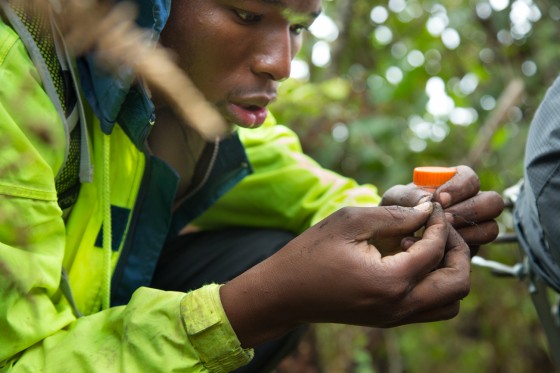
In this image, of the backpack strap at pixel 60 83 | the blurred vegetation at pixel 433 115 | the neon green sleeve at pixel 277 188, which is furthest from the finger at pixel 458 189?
the blurred vegetation at pixel 433 115

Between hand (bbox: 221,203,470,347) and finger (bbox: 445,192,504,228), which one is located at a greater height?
hand (bbox: 221,203,470,347)

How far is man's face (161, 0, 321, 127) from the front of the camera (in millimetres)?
1380

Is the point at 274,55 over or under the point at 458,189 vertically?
over

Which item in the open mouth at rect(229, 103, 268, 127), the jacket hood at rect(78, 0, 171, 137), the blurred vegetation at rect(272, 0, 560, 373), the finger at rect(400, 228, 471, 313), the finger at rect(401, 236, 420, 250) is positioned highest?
the jacket hood at rect(78, 0, 171, 137)

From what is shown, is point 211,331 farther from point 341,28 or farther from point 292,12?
point 341,28

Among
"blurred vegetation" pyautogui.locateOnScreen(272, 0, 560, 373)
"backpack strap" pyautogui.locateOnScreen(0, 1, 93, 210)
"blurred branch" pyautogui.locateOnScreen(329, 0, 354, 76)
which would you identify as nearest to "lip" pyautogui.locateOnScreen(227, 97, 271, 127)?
"backpack strap" pyautogui.locateOnScreen(0, 1, 93, 210)

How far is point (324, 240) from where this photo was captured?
1146 mm

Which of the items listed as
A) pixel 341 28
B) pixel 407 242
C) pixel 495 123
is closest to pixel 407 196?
pixel 407 242

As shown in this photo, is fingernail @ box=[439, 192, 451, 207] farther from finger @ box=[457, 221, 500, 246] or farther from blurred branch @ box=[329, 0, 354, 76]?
blurred branch @ box=[329, 0, 354, 76]

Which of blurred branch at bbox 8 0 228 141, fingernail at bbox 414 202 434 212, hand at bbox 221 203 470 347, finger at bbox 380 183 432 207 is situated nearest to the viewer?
blurred branch at bbox 8 0 228 141

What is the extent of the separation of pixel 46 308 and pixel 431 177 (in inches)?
29.5

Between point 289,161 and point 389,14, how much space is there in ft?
5.06

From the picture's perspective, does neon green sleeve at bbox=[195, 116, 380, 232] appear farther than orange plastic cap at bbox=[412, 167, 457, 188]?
Yes

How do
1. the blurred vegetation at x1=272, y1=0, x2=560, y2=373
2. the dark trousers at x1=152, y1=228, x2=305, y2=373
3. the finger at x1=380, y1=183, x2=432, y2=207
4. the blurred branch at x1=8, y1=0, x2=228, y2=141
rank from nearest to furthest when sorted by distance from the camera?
the blurred branch at x1=8, y1=0, x2=228, y2=141
the finger at x1=380, y1=183, x2=432, y2=207
the dark trousers at x1=152, y1=228, x2=305, y2=373
the blurred vegetation at x1=272, y1=0, x2=560, y2=373
